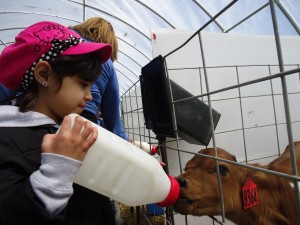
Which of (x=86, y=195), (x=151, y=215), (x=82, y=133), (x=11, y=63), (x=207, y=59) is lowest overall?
(x=151, y=215)

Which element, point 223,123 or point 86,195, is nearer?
Result: point 86,195

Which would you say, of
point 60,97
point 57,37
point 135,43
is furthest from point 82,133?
point 135,43

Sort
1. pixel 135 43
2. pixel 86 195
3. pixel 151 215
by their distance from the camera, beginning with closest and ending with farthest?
pixel 86 195 → pixel 151 215 → pixel 135 43

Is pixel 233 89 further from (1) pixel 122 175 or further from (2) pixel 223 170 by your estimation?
(1) pixel 122 175

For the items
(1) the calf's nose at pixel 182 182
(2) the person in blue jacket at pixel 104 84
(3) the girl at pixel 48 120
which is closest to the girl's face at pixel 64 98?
(3) the girl at pixel 48 120

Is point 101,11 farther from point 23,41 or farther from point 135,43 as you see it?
point 23,41

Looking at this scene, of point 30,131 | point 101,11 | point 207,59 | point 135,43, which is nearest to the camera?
point 30,131

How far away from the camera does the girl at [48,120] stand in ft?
1.58

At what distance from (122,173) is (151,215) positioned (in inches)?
71.7

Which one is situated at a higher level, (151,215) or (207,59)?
(207,59)

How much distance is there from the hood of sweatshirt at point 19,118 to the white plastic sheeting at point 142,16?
1.95 meters

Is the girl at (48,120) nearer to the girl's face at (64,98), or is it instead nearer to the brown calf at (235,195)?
the girl's face at (64,98)

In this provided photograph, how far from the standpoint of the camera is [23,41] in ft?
2.24

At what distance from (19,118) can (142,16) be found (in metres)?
3.52
